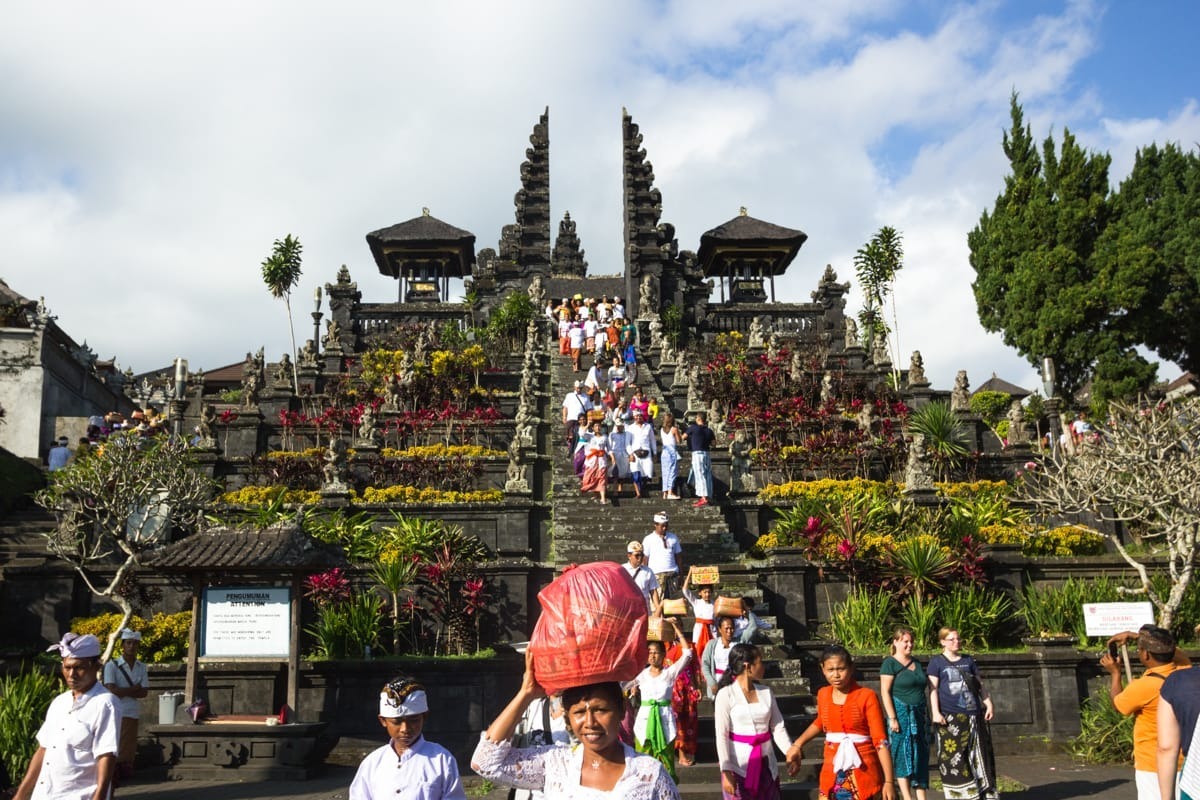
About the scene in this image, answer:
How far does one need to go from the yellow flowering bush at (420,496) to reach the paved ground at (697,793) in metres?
5.90

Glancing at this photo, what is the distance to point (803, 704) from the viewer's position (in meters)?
10.5

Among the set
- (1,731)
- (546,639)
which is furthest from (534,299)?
(546,639)

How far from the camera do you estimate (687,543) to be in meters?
14.5

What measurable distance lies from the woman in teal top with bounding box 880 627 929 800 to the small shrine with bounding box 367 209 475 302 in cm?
3455

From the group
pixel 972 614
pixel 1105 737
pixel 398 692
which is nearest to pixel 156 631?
pixel 398 692

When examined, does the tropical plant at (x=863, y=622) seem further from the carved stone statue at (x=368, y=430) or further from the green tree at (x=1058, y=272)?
the green tree at (x=1058, y=272)

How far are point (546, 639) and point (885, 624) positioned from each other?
34.0 ft

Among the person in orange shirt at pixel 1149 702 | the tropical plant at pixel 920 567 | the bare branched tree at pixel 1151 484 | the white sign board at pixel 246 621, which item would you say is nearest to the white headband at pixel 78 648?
the white sign board at pixel 246 621

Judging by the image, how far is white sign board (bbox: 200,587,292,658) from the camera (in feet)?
34.8

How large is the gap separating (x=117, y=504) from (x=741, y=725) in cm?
1004

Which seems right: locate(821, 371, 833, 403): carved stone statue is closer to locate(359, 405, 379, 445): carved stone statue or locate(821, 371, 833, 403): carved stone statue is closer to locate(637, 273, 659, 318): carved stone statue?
locate(637, 273, 659, 318): carved stone statue

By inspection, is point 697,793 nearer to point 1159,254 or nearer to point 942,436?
point 942,436

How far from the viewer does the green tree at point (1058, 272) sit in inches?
1142

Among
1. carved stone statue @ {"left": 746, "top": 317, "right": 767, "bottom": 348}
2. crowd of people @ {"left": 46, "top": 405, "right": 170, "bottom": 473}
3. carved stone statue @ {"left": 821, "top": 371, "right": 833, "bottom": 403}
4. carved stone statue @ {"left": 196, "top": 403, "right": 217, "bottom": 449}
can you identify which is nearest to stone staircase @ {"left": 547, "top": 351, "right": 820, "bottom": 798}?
carved stone statue @ {"left": 196, "top": 403, "right": 217, "bottom": 449}
